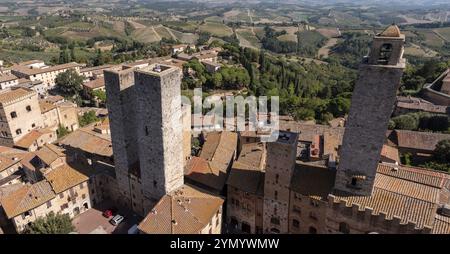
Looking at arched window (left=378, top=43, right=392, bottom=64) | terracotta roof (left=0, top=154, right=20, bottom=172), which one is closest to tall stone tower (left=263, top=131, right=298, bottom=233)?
arched window (left=378, top=43, right=392, bottom=64)

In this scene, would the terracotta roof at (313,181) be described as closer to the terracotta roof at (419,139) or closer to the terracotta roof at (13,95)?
the terracotta roof at (419,139)

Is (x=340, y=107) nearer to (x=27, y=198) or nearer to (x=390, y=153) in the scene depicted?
(x=390, y=153)

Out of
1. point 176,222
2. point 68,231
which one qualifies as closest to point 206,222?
point 176,222

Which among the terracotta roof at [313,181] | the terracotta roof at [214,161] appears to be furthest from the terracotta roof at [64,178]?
the terracotta roof at [313,181]

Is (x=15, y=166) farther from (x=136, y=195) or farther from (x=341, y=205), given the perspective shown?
(x=341, y=205)

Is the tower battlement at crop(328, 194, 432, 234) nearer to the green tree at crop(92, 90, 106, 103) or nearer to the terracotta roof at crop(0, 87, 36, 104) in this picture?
the terracotta roof at crop(0, 87, 36, 104)

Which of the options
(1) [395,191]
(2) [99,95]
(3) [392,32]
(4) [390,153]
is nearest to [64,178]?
(1) [395,191]
